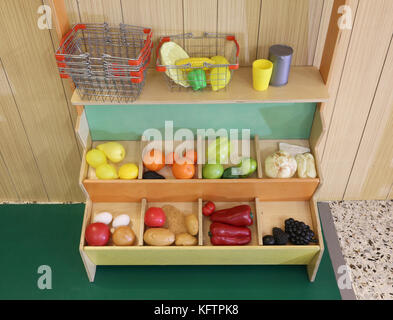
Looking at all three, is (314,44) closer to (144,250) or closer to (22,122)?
(144,250)

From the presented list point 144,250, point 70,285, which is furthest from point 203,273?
point 70,285

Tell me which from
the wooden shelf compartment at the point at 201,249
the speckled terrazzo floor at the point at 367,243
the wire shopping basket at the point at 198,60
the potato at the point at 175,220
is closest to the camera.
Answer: the wire shopping basket at the point at 198,60

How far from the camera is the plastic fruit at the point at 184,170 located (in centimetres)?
208

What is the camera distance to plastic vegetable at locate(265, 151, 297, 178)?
2.06m

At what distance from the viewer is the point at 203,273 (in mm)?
2217

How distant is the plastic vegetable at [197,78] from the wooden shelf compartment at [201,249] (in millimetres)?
634

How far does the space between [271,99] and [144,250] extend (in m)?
0.98

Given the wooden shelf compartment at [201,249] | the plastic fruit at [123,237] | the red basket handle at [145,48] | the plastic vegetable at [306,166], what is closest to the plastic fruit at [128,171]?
the wooden shelf compartment at [201,249]

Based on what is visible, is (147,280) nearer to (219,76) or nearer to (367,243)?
(219,76)

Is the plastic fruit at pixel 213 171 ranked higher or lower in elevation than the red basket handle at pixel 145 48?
lower

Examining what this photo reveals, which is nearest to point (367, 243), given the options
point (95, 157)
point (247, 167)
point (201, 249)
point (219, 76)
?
point (247, 167)

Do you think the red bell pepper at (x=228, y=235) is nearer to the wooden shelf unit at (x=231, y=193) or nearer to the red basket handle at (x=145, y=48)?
the wooden shelf unit at (x=231, y=193)

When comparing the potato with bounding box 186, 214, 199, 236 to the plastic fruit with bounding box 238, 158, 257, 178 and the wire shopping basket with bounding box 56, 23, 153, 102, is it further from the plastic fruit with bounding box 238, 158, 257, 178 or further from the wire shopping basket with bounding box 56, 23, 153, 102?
the wire shopping basket with bounding box 56, 23, 153, 102

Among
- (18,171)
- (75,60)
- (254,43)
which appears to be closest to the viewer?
(75,60)
